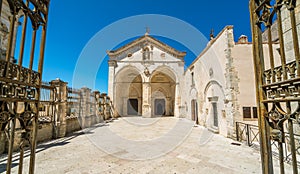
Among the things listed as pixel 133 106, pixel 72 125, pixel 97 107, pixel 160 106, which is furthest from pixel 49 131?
pixel 160 106

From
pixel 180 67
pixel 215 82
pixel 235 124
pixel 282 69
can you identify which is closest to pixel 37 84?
pixel 282 69

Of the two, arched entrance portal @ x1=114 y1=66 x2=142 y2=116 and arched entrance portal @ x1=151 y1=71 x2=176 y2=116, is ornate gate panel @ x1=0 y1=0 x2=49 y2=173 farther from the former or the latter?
arched entrance portal @ x1=151 y1=71 x2=176 y2=116

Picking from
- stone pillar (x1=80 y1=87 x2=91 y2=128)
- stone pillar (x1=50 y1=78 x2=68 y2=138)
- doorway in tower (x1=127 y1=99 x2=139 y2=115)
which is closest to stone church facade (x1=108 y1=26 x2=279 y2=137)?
doorway in tower (x1=127 y1=99 x2=139 y2=115)

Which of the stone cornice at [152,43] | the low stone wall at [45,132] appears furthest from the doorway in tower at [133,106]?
the low stone wall at [45,132]

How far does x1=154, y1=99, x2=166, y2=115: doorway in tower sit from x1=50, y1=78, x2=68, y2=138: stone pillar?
15941 millimetres

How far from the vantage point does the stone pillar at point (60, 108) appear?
6.66m

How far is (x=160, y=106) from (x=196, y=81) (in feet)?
37.2

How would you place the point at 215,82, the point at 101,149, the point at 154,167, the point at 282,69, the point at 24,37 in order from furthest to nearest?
the point at 215,82
the point at 101,149
the point at 154,167
the point at 24,37
the point at 282,69

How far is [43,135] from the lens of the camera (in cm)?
599

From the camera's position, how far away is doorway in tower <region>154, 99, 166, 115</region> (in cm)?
2200

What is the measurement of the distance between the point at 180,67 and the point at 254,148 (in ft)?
46.0

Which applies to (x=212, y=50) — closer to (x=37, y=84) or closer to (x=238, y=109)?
(x=238, y=109)

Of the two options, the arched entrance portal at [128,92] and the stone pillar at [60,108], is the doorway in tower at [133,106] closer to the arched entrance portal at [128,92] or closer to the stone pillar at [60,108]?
the arched entrance portal at [128,92]

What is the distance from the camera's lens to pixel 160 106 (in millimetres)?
22609
